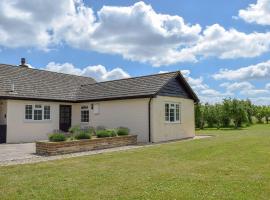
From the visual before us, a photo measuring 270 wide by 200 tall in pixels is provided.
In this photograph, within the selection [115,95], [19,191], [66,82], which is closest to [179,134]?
[115,95]

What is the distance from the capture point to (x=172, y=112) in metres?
21.5

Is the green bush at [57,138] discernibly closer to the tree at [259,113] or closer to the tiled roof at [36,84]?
the tiled roof at [36,84]

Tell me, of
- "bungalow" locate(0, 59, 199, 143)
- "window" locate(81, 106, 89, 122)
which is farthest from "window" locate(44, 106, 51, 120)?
"window" locate(81, 106, 89, 122)

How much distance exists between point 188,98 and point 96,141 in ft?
32.8

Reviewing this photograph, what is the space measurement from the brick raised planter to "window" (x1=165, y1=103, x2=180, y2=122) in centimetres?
422

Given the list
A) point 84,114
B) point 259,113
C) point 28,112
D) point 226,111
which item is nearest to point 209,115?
point 226,111

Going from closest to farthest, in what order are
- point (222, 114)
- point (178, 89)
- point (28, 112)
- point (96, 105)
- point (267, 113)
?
point (28, 112)
point (178, 89)
point (96, 105)
point (222, 114)
point (267, 113)

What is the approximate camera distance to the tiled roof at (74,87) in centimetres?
1980

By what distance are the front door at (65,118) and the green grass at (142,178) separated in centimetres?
1196

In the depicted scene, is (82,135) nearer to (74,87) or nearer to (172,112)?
(172,112)

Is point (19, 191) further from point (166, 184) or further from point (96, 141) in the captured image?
point (96, 141)

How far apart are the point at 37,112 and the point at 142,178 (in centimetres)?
1477

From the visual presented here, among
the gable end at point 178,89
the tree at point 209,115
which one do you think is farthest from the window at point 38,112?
the tree at point 209,115

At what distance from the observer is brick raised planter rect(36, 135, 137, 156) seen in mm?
13445
